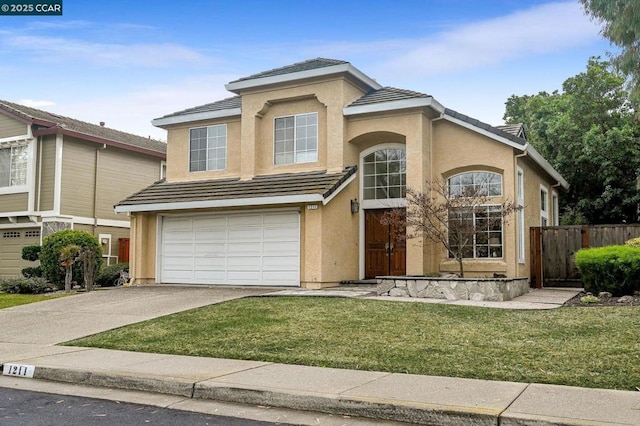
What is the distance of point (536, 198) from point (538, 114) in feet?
32.6

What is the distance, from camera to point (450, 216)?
15547 millimetres

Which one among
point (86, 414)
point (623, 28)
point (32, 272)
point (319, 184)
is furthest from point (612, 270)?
point (32, 272)

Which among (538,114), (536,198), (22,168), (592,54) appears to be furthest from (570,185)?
(22,168)

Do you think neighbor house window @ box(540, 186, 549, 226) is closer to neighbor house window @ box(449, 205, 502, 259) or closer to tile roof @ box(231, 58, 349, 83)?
neighbor house window @ box(449, 205, 502, 259)

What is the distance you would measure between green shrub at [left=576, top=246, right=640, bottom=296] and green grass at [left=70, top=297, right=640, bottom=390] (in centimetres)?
210

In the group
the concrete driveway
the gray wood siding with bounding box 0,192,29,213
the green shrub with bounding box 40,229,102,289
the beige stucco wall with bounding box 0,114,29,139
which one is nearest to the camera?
the concrete driveway


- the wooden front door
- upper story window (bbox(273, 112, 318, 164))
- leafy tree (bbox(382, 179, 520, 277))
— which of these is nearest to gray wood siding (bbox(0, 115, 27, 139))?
upper story window (bbox(273, 112, 318, 164))

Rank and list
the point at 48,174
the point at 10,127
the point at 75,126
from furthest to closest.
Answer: the point at 75,126
the point at 10,127
the point at 48,174

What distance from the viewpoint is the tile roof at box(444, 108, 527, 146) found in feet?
52.1

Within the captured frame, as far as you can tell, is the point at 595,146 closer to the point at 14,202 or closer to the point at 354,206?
the point at 354,206

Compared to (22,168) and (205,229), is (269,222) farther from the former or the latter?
(22,168)

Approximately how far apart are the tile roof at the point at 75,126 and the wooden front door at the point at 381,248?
40.3 ft

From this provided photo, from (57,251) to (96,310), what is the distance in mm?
7300

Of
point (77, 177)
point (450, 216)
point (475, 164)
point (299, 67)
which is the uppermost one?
point (299, 67)
